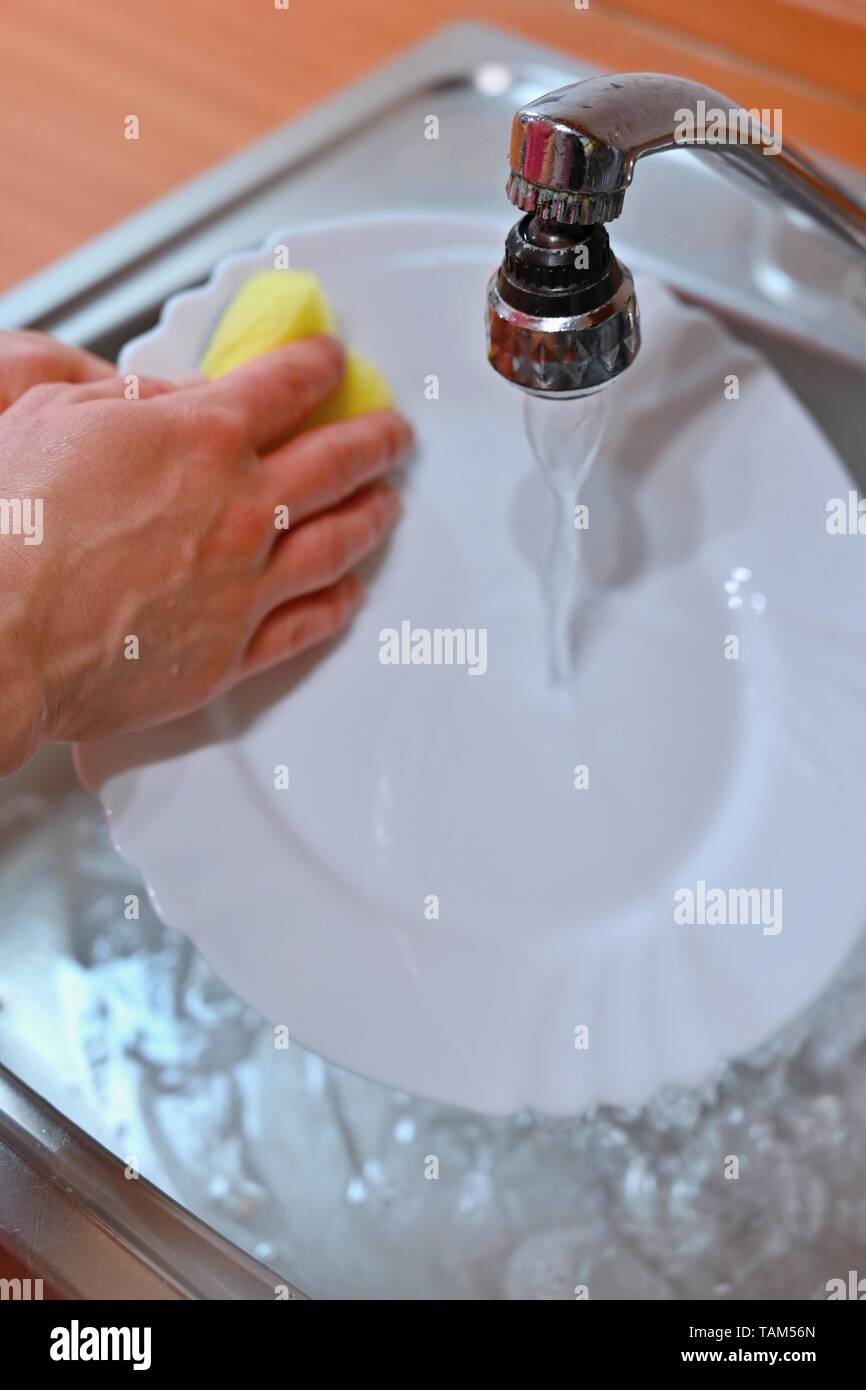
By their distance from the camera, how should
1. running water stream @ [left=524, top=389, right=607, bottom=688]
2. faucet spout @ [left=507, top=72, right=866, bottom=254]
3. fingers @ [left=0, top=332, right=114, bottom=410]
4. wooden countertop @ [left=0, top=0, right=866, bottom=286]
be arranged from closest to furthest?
1. faucet spout @ [left=507, top=72, right=866, bottom=254]
2. running water stream @ [left=524, top=389, right=607, bottom=688]
3. fingers @ [left=0, top=332, right=114, bottom=410]
4. wooden countertop @ [left=0, top=0, right=866, bottom=286]

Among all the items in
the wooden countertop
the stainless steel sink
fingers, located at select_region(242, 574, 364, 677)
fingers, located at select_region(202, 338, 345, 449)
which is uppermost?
the wooden countertop

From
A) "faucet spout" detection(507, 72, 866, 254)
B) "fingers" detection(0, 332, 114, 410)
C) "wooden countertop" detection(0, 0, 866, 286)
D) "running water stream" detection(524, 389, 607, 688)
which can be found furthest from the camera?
"wooden countertop" detection(0, 0, 866, 286)

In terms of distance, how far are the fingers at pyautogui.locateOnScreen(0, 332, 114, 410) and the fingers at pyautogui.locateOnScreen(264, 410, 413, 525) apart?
11 centimetres

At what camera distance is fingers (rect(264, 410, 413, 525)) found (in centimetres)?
56

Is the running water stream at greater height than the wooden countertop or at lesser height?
lesser

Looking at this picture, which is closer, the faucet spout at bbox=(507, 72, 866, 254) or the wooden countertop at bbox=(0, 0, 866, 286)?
the faucet spout at bbox=(507, 72, 866, 254)

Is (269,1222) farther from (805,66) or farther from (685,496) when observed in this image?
(805,66)

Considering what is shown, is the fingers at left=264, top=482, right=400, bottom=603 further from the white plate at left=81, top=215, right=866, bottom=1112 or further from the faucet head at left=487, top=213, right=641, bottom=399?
the faucet head at left=487, top=213, right=641, bottom=399

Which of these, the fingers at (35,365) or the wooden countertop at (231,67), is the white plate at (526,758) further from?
the wooden countertop at (231,67)

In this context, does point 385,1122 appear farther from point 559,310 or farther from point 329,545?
point 559,310

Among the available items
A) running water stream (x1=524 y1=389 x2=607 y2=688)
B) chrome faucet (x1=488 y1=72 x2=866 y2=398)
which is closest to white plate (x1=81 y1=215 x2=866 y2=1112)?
running water stream (x1=524 y1=389 x2=607 y2=688)

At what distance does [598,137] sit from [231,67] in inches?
24.1

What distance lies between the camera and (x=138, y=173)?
2.67ft
